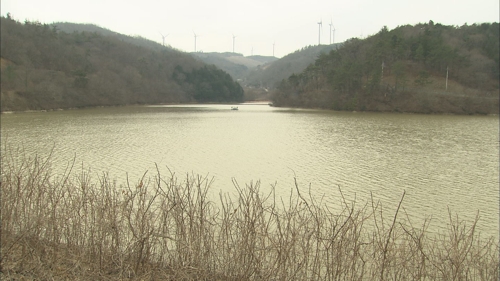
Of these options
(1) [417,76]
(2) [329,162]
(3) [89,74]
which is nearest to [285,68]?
(3) [89,74]

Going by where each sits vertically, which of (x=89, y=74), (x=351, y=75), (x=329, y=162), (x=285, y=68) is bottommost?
(x=329, y=162)

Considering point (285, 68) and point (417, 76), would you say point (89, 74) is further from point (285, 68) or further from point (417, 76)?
point (285, 68)

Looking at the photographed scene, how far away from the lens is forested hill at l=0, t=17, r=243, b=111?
55753 millimetres

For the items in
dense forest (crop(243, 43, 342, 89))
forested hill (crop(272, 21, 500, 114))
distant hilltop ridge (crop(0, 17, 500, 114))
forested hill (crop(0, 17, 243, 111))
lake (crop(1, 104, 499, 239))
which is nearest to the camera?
lake (crop(1, 104, 499, 239))

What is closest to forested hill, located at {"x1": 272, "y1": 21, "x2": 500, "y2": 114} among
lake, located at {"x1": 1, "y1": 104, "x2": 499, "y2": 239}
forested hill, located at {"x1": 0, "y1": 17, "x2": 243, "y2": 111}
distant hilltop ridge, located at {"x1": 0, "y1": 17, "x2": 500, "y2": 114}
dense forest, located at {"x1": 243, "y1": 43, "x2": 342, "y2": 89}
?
distant hilltop ridge, located at {"x1": 0, "y1": 17, "x2": 500, "y2": 114}

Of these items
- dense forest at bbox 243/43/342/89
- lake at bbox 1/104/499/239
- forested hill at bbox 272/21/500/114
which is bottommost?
lake at bbox 1/104/499/239

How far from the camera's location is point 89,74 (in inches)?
3061

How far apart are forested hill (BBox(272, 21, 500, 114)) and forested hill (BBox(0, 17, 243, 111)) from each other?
40.3 m

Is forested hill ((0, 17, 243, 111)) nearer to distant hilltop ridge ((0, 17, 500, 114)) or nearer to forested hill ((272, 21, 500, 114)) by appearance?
distant hilltop ridge ((0, 17, 500, 114))

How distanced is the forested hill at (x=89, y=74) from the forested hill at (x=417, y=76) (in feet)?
132

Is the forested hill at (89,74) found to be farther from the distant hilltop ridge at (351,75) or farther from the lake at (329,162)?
the lake at (329,162)

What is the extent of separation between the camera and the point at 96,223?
5258mm

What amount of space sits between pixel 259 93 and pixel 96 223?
410ft

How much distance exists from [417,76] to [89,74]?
62.7 meters
